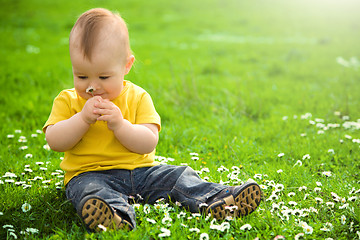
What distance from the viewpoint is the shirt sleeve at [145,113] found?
10.2ft

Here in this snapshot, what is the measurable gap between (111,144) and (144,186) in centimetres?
45

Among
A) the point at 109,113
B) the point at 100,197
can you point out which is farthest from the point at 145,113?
the point at 100,197

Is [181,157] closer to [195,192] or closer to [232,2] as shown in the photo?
[195,192]

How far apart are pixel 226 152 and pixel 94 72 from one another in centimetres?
210

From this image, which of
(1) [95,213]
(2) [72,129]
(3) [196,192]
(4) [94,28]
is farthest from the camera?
(3) [196,192]

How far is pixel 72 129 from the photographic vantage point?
2.84 metres

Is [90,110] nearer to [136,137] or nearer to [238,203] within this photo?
[136,137]

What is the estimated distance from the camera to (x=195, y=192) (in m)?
2.95

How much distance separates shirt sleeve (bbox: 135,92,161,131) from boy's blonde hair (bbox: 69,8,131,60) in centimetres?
47

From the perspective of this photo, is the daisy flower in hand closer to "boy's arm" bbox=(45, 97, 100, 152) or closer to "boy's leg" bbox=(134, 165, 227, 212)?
"boy's arm" bbox=(45, 97, 100, 152)

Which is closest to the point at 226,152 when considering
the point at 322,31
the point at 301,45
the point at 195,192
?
the point at 195,192

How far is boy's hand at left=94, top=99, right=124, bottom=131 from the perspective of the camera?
2754mm

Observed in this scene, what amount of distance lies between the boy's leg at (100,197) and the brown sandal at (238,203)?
62 cm

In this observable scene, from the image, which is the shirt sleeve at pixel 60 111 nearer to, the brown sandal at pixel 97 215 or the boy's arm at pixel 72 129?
the boy's arm at pixel 72 129
